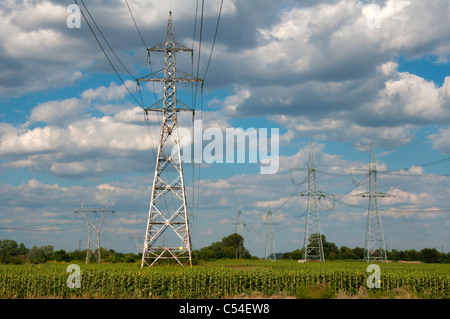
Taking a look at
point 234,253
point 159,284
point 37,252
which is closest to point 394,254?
point 234,253

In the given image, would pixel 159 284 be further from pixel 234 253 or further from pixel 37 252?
pixel 37 252

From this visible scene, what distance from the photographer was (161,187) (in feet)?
133

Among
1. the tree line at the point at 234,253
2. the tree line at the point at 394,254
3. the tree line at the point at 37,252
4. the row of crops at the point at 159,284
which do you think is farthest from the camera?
the tree line at the point at 394,254

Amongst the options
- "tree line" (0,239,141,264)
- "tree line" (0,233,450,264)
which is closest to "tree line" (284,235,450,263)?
"tree line" (0,233,450,264)

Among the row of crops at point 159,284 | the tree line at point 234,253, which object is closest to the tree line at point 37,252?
the tree line at point 234,253

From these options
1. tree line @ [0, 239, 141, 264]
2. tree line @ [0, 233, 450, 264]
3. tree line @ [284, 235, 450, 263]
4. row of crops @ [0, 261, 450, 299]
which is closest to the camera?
row of crops @ [0, 261, 450, 299]

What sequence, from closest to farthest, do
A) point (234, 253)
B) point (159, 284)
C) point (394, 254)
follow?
point (159, 284) < point (234, 253) < point (394, 254)

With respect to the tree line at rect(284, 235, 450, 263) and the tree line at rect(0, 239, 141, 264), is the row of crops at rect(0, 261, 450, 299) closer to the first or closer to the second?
the tree line at rect(0, 239, 141, 264)

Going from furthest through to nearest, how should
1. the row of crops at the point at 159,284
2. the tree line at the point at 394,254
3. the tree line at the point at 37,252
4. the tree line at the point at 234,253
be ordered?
the tree line at the point at 394,254
the tree line at the point at 234,253
the tree line at the point at 37,252
the row of crops at the point at 159,284

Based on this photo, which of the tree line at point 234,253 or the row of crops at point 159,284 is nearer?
the row of crops at point 159,284

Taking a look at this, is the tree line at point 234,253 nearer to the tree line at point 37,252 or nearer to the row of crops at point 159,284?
the tree line at point 37,252

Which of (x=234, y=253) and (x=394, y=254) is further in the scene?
(x=394, y=254)
